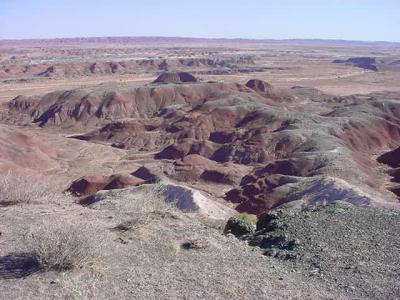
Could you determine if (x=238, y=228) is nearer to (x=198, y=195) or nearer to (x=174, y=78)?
(x=198, y=195)

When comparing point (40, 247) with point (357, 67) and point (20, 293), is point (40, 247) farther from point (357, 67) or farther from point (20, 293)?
point (357, 67)

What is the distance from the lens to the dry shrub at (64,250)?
11.2m

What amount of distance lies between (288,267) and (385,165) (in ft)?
122

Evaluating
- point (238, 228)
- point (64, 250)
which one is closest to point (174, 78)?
point (238, 228)

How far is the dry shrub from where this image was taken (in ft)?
36.8

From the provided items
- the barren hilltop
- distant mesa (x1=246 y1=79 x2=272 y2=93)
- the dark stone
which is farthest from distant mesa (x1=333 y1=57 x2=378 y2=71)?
the dark stone

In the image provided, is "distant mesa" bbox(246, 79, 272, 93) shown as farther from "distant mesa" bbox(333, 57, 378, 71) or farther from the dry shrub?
"distant mesa" bbox(333, 57, 378, 71)

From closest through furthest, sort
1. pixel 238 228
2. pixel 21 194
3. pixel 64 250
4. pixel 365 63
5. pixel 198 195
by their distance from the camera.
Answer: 1. pixel 64 250
2. pixel 238 228
3. pixel 21 194
4. pixel 198 195
5. pixel 365 63

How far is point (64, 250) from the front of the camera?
36.8 ft

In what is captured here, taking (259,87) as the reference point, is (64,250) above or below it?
above

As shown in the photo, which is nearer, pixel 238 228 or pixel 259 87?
pixel 238 228

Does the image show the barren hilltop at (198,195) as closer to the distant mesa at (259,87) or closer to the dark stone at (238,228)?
the dark stone at (238,228)

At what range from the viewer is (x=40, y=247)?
11344 mm

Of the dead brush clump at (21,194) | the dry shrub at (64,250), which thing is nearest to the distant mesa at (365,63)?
the dead brush clump at (21,194)
